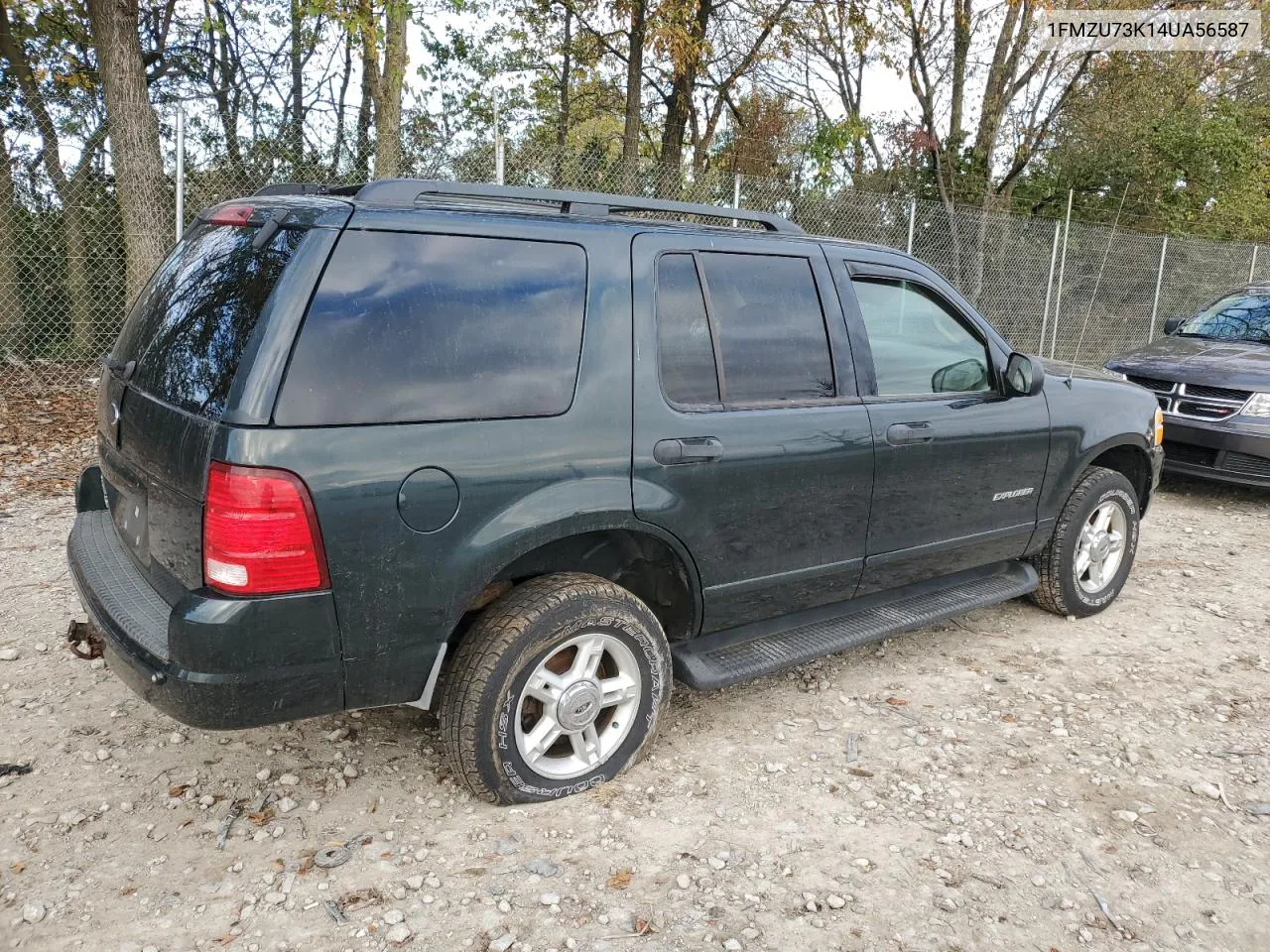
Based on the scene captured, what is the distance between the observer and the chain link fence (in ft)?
27.4

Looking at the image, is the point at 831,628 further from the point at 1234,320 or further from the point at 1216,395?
the point at 1234,320

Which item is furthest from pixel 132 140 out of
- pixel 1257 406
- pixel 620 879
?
pixel 1257 406

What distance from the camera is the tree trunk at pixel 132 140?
7.83 metres

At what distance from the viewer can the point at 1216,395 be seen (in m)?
7.00

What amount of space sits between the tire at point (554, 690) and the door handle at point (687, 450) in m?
0.45

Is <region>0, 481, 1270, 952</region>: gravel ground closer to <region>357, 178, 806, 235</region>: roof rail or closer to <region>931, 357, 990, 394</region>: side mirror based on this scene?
<region>931, 357, 990, 394</region>: side mirror

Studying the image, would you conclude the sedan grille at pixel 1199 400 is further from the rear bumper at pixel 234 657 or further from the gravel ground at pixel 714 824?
the rear bumper at pixel 234 657

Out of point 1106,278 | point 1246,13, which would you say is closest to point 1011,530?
point 1106,278

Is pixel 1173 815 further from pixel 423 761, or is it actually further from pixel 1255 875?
pixel 423 761

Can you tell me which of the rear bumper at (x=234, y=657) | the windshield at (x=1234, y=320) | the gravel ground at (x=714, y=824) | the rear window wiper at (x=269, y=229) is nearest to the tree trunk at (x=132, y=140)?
the gravel ground at (x=714, y=824)

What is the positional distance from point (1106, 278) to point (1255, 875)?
13203 mm

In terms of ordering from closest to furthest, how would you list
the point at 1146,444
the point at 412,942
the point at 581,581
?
the point at 412,942
the point at 581,581
the point at 1146,444

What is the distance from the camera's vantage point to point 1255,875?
269 cm

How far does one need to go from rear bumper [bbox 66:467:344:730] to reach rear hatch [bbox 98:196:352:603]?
0.12 m
